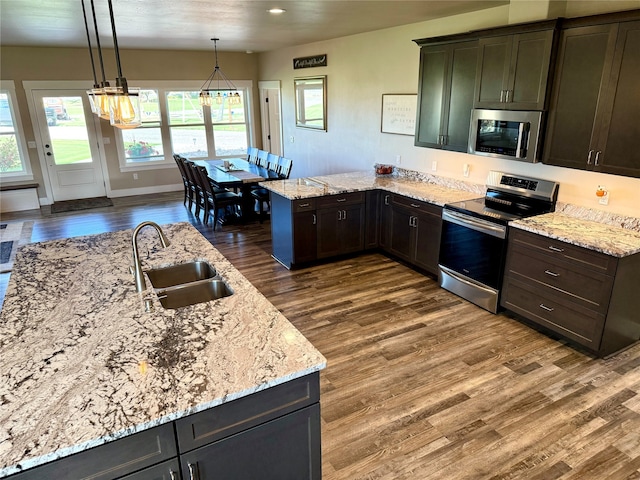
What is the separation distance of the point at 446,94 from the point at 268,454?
381 cm

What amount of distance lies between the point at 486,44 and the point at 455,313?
7.81ft

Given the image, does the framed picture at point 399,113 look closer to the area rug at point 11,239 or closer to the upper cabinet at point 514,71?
the upper cabinet at point 514,71

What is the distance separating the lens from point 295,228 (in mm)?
4730

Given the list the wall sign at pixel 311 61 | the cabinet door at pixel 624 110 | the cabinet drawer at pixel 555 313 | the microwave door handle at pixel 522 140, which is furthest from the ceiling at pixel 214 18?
the cabinet drawer at pixel 555 313

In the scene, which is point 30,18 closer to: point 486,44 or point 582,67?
point 486,44

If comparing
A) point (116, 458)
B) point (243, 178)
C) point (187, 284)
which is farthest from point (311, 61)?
point (116, 458)

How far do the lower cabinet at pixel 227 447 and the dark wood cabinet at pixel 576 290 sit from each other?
2.37 meters

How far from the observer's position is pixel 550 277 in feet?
11.0

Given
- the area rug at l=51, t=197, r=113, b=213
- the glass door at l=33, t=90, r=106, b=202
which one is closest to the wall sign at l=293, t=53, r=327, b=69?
the glass door at l=33, t=90, r=106, b=202

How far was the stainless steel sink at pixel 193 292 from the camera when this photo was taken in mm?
2416

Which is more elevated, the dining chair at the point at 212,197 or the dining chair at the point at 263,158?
the dining chair at the point at 263,158

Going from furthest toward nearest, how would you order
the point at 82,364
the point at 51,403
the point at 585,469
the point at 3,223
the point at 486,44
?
the point at 3,223 < the point at 486,44 < the point at 585,469 < the point at 82,364 < the point at 51,403

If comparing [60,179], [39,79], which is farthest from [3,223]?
[39,79]

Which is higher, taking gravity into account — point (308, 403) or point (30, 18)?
point (30, 18)
